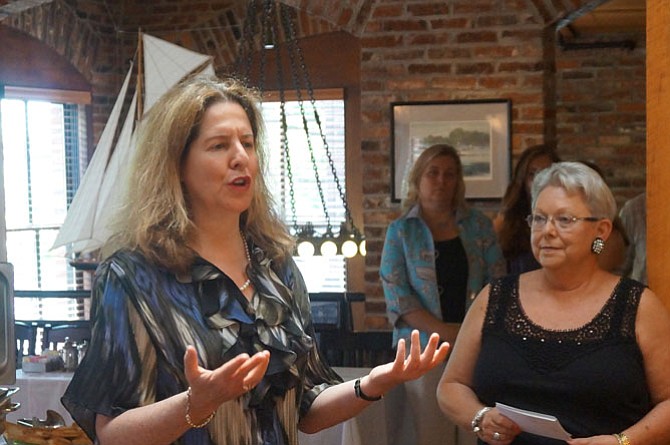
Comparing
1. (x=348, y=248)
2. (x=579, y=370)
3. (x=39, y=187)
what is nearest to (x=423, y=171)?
(x=348, y=248)

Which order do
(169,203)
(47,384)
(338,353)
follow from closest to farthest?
(169,203) < (47,384) < (338,353)

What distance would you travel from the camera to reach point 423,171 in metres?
4.13

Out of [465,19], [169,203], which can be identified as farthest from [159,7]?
[169,203]

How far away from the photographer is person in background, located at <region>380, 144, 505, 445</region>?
13.2 feet

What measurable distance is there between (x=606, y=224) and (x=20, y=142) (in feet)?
17.9

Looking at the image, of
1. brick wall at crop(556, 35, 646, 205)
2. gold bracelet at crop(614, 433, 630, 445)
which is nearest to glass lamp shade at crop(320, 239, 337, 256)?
gold bracelet at crop(614, 433, 630, 445)

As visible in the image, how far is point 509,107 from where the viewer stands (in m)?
5.28

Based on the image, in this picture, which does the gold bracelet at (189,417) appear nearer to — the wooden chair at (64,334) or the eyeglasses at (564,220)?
the eyeglasses at (564,220)

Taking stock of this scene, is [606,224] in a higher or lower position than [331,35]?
lower

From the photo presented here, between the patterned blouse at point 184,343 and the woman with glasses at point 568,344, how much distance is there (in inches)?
33.9

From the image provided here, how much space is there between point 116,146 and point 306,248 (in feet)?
6.27

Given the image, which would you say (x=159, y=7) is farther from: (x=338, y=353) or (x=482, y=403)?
(x=482, y=403)

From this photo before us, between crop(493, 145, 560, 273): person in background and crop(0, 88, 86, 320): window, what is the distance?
3928 mm

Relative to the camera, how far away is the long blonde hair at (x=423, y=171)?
4.12 meters
